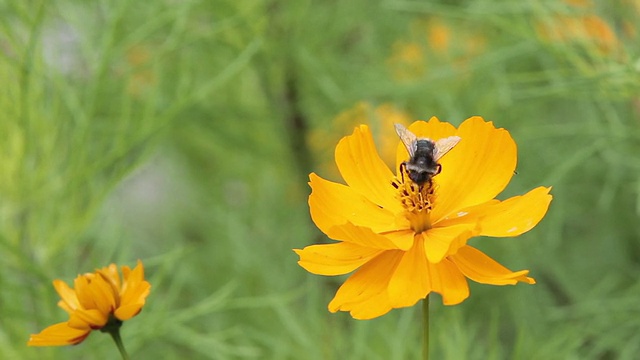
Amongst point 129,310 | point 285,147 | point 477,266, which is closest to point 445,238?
point 477,266

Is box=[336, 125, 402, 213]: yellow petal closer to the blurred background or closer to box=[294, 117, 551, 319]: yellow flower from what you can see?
box=[294, 117, 551, 319]: yellow flower

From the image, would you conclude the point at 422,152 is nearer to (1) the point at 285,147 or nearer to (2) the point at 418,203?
(2) the point at 418,203

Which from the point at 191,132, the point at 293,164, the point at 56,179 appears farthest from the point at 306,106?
the point at 56,179

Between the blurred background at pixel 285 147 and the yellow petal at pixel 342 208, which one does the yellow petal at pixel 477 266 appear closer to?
the yellow petal at pixel 342 208

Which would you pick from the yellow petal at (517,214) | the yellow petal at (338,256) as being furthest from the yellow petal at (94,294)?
the yellow petal at (517,214)

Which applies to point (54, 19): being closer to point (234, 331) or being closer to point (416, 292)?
point (234, 331)

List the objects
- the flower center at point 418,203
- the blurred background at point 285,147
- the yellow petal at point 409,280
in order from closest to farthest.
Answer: the yellow petal at point 409,280, the flower center at point 418,203, the blurred background at point 285,147
